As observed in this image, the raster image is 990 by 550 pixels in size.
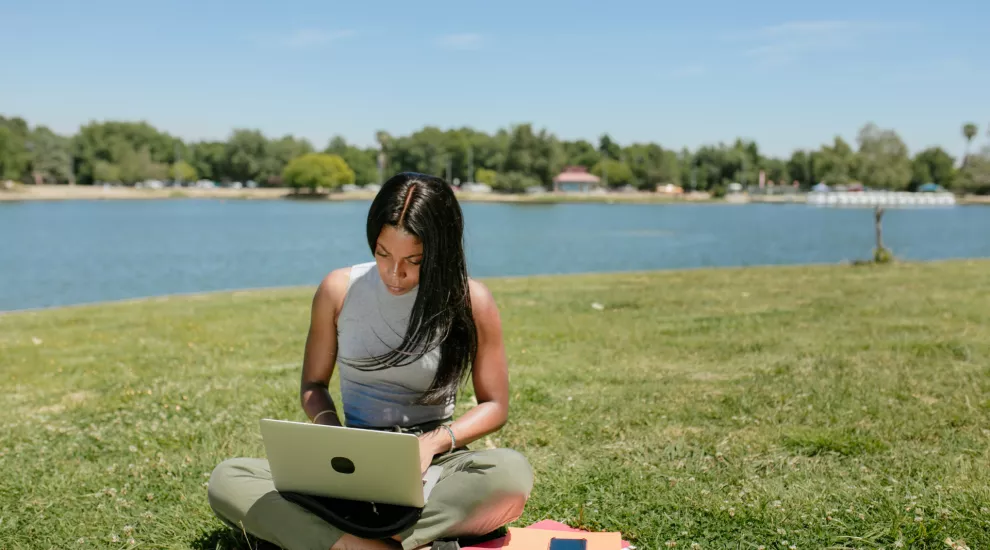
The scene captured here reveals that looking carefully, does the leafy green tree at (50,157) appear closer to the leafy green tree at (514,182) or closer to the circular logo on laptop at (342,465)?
the leafy green tree at (514,182)

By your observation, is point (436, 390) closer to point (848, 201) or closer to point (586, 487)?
point (586, 487)

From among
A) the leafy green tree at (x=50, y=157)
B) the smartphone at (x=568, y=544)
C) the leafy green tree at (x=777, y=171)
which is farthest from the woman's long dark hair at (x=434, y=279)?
the leafy green tree at (x=777, y=171)

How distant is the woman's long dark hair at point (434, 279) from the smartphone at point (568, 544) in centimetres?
73

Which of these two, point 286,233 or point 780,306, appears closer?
point 780,306

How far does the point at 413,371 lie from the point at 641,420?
7.69ft

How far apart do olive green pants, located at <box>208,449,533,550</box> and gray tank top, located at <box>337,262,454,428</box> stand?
0.31m

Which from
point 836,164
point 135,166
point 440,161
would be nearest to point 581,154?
→ point 440,161

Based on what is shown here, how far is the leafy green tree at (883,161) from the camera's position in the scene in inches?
4892

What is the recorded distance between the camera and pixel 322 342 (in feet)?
11.6

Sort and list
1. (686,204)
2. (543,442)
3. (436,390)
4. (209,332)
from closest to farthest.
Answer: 1. (436,390)
2. (543,442)
3. (209,332)
4. (686,204)

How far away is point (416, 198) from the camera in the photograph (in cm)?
313

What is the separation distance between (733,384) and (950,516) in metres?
2.63

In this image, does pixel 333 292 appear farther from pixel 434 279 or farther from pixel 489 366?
pixel 489 366

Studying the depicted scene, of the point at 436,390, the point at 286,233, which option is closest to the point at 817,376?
the point at 436,390
